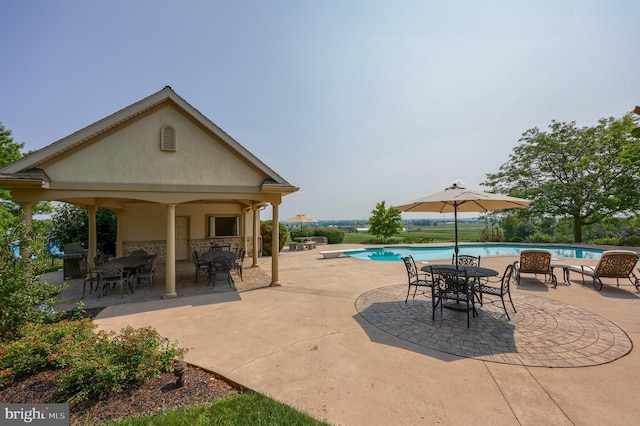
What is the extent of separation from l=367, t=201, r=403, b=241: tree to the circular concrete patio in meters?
19.5

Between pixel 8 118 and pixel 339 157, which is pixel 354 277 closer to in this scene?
pixel 339 157

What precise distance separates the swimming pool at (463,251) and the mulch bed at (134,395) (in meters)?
16.4

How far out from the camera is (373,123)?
16.2 meters

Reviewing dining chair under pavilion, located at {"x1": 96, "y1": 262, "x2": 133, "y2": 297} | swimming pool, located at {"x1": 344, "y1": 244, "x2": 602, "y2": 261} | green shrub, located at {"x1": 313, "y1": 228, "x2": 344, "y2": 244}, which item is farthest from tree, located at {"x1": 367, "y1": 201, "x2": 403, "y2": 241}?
dining chair under pavilion, located at {"x1": 96, "y1": 262, "x2": 133, "y2": 297}

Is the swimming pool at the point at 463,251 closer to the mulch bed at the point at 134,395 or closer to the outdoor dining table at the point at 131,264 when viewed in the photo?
the outdoor dining table at the point at 131,264

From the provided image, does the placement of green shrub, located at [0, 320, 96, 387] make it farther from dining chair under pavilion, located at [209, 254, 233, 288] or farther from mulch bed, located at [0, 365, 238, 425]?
dining chair under pavilion, located at [209, 254, 233, 288]

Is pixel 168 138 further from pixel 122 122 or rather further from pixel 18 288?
pixel 18 288

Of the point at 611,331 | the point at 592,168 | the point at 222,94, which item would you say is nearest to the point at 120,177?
the point at 222,94

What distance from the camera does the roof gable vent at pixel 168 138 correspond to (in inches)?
322

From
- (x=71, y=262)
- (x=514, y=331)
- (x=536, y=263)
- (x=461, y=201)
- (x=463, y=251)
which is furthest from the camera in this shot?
(x=463, y=251)

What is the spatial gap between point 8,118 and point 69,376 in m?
25.2

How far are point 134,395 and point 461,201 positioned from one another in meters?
8.05

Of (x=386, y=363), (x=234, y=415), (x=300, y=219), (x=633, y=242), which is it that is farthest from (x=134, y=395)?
(x=633, y=242)

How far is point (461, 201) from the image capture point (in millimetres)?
6930
